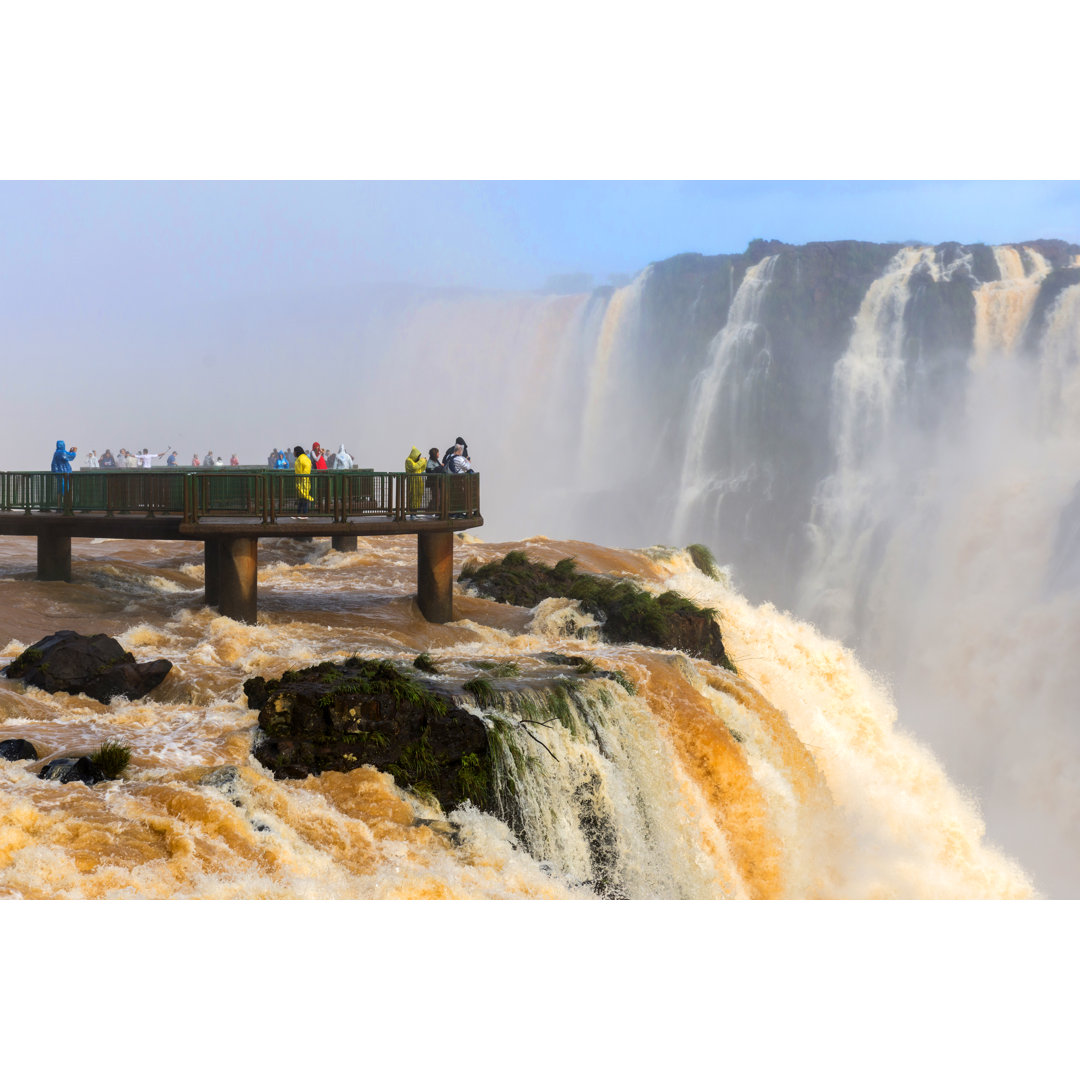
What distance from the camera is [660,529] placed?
5234cm

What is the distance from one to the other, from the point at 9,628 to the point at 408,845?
27.3 feet

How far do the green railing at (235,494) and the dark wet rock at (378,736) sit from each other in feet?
16.8

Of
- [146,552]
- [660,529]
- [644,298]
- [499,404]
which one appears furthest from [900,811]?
[499,404]

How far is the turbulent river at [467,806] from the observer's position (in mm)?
8188

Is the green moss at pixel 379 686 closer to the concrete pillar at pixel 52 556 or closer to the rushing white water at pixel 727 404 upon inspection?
the concrete pillar at pixel 52 556

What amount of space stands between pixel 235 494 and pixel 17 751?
6.45m

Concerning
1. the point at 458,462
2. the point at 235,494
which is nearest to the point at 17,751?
the point at 235,494

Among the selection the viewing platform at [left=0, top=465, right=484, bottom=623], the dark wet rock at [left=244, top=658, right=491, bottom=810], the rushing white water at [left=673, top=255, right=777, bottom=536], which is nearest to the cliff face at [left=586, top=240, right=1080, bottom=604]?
the rushing white water at [left=673, top=255, right=777, bottom=536]

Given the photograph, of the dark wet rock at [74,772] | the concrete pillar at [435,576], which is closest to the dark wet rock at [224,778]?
the dark wet rock at [74,772]

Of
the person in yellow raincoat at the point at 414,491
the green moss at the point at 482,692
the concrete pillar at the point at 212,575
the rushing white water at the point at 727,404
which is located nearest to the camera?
the green moss at the point at 482,692

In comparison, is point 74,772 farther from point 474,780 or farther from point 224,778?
point 474,780

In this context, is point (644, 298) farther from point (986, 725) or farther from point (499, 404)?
point (986, 725)

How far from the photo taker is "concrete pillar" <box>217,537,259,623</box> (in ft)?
49.7

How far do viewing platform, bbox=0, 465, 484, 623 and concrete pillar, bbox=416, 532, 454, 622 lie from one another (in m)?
0.49
